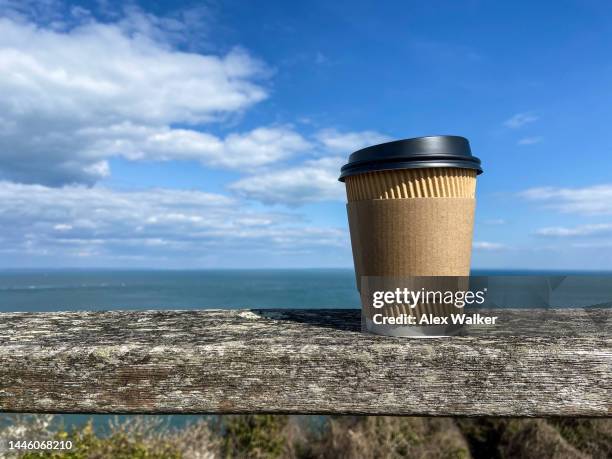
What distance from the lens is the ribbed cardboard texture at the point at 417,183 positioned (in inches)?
61.1

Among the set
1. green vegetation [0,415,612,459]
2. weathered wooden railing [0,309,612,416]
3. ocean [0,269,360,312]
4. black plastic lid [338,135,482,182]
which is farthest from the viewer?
ocean [0,269,360,312]

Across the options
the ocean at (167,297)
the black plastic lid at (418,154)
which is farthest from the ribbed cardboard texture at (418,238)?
the ocean at (167,297)

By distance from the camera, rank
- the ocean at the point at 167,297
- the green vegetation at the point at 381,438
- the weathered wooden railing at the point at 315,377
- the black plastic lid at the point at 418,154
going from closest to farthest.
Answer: the weathered wooden railing at the point at 315,377 → the black plastic lid at the point at 418,154 → the green vegetation at the point at 381,438 → the ocean at the point at 167,297

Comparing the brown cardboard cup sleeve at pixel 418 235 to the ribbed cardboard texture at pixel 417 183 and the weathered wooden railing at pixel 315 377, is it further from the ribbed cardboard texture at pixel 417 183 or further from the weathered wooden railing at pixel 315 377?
the weathered wooden railing at pixel 315 377

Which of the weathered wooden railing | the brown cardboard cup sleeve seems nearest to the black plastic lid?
the brown cardboard cup sleeve

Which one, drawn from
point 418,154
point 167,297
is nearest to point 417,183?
point 418,154

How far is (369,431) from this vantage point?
570 cm

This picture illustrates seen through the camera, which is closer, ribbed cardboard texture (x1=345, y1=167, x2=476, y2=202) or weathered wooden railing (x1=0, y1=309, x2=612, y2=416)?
weathered wooden railing (x1=0, y1=309, x2=612, y2=416)

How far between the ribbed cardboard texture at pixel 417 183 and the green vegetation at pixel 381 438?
433 cm

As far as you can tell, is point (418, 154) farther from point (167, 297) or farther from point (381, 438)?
point (167, 297)

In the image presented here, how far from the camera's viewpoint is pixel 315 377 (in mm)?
1310

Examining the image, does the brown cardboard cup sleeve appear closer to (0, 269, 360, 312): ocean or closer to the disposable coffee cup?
the disposable coffee cup

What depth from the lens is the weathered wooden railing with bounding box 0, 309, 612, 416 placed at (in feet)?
4.20

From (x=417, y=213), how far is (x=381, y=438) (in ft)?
16.3
